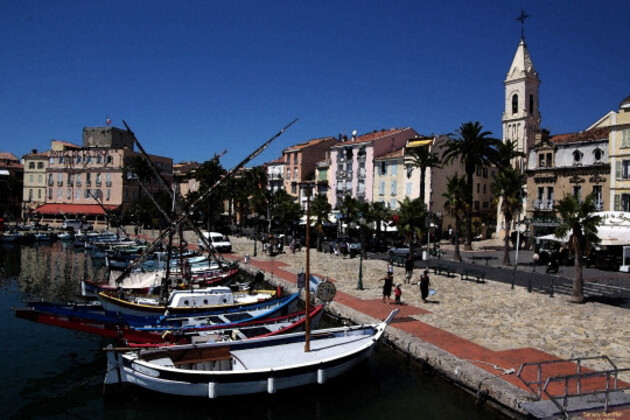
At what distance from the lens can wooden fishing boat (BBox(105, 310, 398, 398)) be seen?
15.1m

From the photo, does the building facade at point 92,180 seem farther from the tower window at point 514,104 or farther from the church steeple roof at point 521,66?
the church steeple roof at point 521,66

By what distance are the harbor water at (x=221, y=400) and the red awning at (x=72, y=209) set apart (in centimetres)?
8411

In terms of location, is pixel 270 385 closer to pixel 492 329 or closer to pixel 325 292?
pixel 325 292

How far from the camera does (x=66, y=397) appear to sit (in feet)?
53.5

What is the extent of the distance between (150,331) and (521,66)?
69.8 meters

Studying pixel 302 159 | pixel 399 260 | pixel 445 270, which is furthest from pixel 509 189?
pixel 302 159

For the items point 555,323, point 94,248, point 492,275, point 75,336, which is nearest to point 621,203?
point 492,275

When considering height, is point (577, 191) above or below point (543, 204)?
above

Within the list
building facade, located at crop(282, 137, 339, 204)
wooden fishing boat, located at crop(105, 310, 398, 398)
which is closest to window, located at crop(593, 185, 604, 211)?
wooden fishing boat, located at crop(105, 310, 398, 398)

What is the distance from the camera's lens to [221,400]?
15.5 metres

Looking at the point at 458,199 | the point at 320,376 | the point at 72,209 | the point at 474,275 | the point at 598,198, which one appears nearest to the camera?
the point at 320,376

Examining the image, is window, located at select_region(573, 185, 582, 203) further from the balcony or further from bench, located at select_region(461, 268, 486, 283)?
bench, located at select_region(461, 268, 486, 283)

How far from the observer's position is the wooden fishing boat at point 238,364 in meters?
15.1

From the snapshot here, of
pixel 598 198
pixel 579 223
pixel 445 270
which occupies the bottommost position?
pixel 445 270
